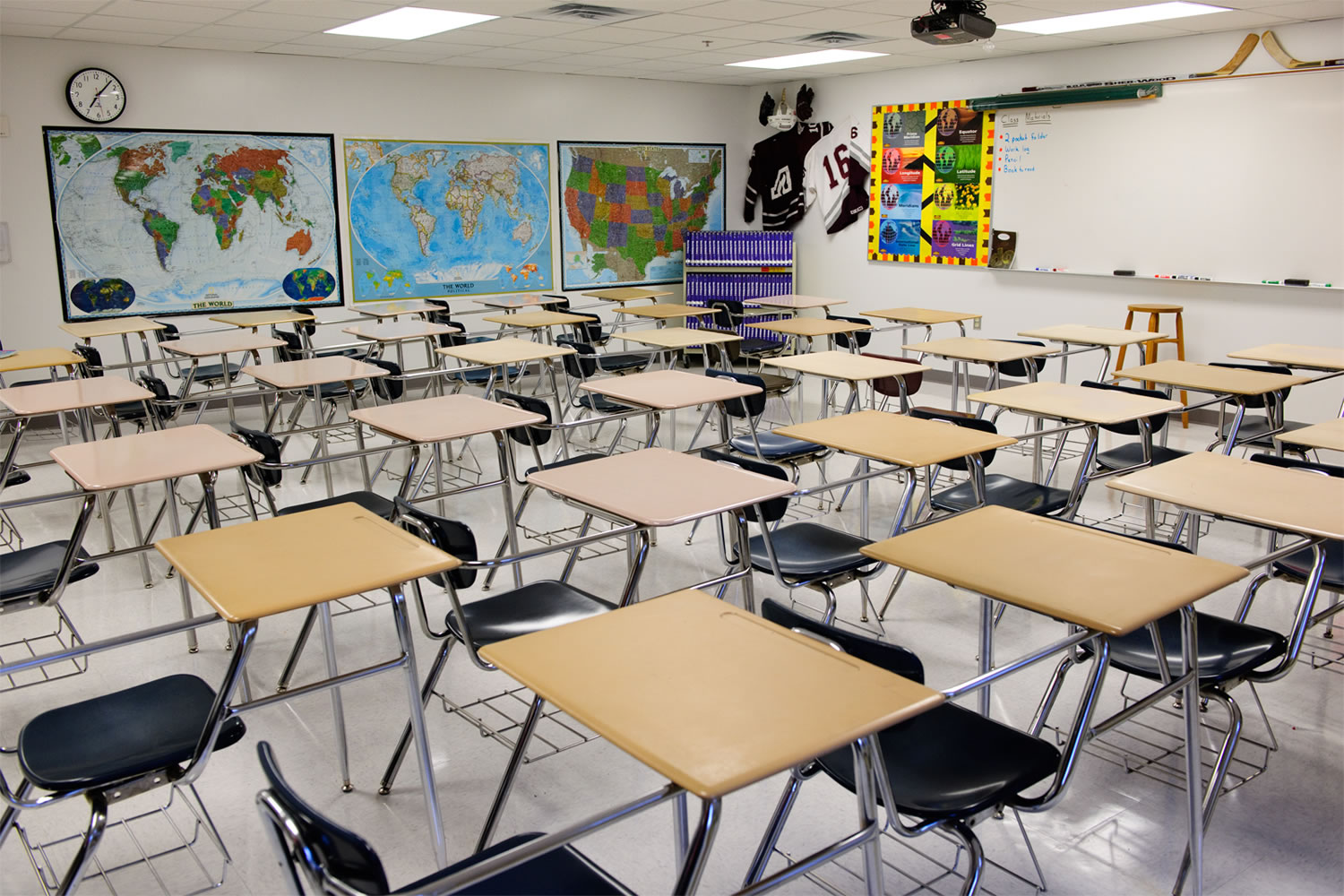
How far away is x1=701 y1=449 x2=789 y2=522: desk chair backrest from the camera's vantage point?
2.94 m

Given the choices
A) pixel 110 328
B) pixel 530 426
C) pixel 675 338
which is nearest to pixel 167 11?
pixel 110 328

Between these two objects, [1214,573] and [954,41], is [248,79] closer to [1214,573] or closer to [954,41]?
[954,41]

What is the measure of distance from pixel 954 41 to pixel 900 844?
435cm

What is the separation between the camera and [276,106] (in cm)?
793

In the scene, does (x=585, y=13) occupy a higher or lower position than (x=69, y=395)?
higher

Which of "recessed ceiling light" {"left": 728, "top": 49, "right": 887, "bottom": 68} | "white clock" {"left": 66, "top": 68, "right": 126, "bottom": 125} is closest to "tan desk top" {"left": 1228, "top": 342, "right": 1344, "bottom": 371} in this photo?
"recessed ceiling light" {"left": 728, "top": 49, "right": 887, "bottom": 68}

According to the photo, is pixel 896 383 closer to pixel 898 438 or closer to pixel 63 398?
pixel 898 438

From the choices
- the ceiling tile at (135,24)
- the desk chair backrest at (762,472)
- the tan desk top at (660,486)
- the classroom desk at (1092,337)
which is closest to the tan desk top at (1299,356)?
the classroom desk at (1092,337)

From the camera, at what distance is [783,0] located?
588 cm

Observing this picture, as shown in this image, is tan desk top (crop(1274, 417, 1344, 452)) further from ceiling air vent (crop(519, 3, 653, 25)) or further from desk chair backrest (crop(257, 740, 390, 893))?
ceiling air vent (crop(519, 3, 653, 25))

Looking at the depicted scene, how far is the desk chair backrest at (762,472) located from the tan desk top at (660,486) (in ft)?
0.23

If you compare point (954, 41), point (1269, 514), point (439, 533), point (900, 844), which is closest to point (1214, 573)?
point (1269, 514)

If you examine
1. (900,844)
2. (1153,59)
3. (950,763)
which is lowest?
(900,844)

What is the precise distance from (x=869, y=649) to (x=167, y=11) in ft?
19.7
